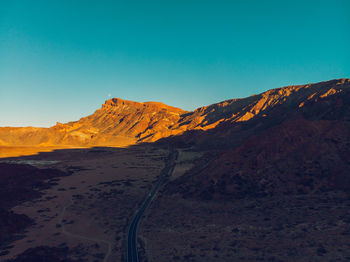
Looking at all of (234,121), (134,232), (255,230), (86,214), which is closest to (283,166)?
(255,230)

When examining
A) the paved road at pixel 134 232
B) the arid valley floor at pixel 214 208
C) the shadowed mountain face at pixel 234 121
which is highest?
the shadowed mountain face at pixel 234 121

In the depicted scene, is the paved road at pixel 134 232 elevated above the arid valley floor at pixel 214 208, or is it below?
below

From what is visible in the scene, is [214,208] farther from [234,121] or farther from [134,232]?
[234,121]

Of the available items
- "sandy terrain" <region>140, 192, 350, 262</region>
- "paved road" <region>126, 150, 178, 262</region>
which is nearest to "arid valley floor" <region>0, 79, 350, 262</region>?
"sandy terrain" <region>140, 192, 350, 262</region>

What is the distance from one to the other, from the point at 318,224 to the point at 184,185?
25543 millimetres

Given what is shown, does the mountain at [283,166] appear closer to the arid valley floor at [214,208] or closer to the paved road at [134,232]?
the arid valley floor at [214,208]

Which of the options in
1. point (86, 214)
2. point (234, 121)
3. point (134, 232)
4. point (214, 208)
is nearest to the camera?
point (134, 232)

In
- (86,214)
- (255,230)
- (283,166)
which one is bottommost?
(86,214)

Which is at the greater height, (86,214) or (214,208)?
(214,208)

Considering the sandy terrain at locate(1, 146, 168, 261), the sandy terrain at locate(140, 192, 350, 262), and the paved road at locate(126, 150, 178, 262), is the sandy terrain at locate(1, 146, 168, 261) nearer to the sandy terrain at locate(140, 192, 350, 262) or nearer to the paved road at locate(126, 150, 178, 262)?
the paved road at locate(126, 150, 178, 262)

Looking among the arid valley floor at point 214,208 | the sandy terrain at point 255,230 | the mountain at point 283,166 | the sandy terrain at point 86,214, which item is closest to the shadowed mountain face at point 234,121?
the arid valley floor at point 214,208

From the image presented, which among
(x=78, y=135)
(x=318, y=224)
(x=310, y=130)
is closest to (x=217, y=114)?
(x=78, y=135)

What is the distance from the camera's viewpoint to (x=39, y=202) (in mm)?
41344

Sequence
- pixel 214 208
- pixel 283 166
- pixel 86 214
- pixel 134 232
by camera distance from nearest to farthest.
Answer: pixel 134 232
pixel 214 208
pixel 86 214
pixel 283 166
